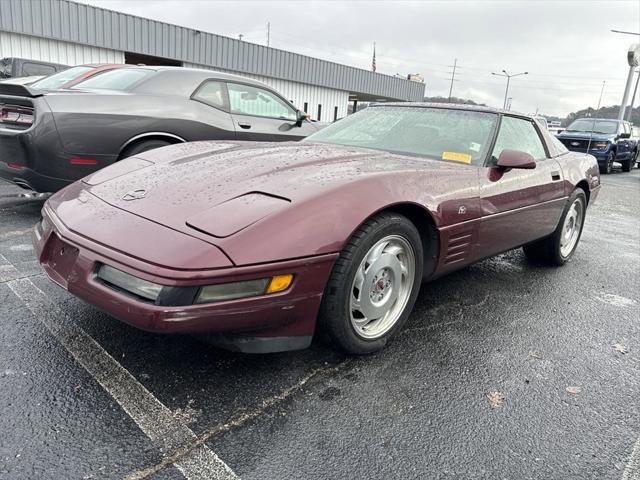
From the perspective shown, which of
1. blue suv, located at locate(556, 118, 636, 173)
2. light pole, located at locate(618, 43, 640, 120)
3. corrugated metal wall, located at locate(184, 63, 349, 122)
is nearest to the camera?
blue suv, located at locate(556, 118, 636, 173)

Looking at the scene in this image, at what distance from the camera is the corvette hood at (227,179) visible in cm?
189

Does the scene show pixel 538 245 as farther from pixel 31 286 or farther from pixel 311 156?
pixel 31 286

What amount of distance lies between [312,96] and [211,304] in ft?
86.4

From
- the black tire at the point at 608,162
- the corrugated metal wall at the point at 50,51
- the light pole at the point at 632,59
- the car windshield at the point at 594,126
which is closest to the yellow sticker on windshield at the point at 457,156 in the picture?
the black tire at the point at 608,162

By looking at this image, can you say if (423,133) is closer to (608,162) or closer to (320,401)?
(320,401)

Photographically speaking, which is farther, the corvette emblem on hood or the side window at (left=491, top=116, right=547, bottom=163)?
the side window at (left=491, top=116, right=547, bottom=163)

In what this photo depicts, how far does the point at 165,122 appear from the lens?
14.5 feet

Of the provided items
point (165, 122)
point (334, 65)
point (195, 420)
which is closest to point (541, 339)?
point (195, 420)

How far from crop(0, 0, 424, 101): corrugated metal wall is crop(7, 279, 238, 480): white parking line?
1691cm

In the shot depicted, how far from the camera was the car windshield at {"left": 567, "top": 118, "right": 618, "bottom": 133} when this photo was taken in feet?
47.2

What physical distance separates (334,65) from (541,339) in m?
26.8

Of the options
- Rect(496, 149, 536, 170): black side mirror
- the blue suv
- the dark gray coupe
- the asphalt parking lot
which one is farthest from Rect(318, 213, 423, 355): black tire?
the blue suv

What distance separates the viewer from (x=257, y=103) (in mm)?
5441

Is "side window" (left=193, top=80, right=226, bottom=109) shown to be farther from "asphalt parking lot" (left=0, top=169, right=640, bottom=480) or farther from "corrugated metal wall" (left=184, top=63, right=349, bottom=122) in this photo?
"corrugated metal wall" (left=184, top=63, right=349, bottom=122)
